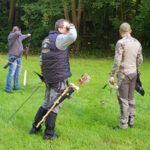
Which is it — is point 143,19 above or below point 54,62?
below

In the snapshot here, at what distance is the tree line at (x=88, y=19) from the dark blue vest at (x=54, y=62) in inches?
585

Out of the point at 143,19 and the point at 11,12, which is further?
the point at 11,12

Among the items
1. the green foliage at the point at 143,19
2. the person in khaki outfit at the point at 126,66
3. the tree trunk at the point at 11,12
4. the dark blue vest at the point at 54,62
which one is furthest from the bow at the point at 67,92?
the tree trunk at the point at 11,12

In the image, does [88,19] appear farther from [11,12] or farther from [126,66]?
[126,66]

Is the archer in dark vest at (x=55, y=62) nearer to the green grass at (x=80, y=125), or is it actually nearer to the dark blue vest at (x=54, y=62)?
the dark blue vest at (x=54, y=62)

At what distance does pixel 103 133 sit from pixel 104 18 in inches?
801

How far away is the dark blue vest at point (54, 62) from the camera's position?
4.08m

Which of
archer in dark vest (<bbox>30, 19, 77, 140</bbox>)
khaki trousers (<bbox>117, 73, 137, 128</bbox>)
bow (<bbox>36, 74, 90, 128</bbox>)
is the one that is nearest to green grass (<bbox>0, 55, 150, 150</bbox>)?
khaki trousers (<bbox>117, 73, 137, 128</bbox>)

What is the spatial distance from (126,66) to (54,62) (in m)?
1.45

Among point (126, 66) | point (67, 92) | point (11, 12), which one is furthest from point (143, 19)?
point (67, 92)

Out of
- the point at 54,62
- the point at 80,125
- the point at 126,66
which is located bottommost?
the point at 80,125

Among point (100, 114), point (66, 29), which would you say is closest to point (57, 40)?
point (66, 29)

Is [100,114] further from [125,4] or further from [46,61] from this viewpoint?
[125,4]

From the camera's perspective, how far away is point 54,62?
13.5 ft
